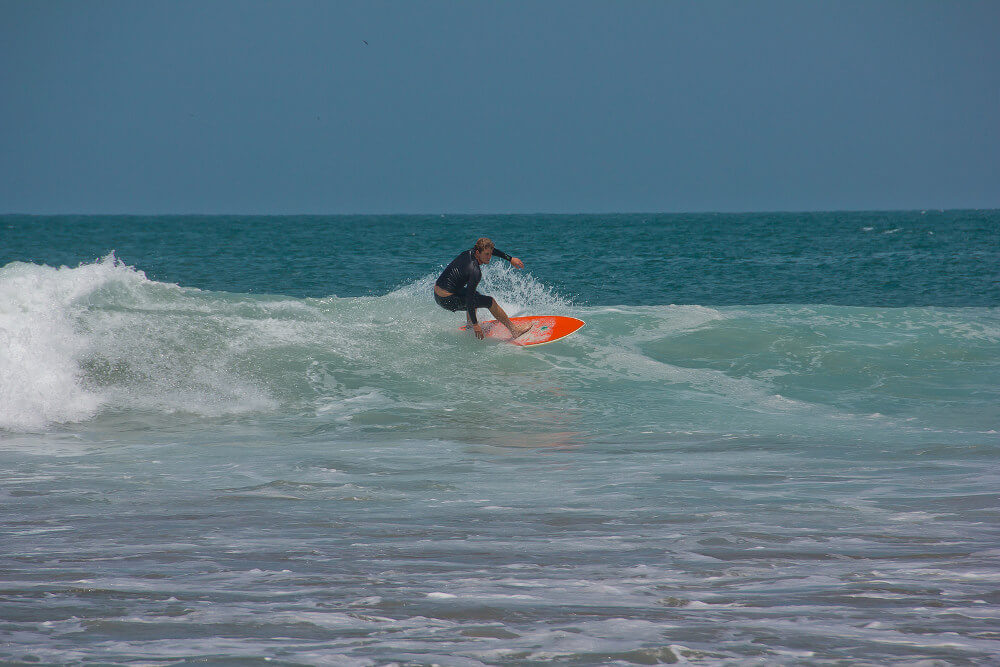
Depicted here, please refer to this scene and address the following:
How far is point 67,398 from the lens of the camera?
9000mm

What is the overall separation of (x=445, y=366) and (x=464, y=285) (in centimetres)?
116

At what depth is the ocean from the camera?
11.3ft

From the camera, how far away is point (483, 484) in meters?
6.08

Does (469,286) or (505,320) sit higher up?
(469,286)

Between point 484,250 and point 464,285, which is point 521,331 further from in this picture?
point 484,250

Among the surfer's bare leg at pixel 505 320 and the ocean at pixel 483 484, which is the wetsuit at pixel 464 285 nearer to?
the surfer's bare leg at pixel 505 320

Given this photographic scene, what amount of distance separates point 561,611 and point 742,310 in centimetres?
1387

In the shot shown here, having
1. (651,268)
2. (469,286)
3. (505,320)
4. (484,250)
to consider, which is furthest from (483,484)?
(651,268)

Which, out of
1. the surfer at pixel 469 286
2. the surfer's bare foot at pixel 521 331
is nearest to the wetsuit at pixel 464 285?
the surfer at pixel 469 286

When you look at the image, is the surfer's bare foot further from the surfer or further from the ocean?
the ocean

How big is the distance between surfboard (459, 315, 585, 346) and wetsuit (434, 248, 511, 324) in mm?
442

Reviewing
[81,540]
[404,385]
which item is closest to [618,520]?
[81,540]

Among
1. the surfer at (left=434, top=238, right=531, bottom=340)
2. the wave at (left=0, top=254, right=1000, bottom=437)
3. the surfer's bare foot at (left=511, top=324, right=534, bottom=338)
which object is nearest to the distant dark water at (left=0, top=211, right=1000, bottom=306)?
the wave at (left=0, top=254, right=1000, bottom=437)

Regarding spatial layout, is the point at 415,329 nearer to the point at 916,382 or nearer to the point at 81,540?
the point at 916,382
